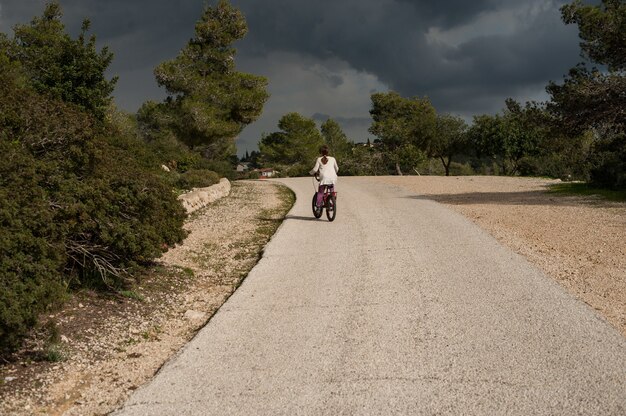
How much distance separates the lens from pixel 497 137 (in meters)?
46.4

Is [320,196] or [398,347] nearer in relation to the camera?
[398,347]

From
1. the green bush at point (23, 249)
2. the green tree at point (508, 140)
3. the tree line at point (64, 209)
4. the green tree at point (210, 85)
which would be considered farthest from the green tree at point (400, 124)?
the green bush at point (23, 249)

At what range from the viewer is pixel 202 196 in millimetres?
18422

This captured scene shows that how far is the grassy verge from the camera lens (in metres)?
17.9

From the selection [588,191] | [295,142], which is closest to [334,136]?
[295,142]

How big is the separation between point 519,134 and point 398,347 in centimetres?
4480

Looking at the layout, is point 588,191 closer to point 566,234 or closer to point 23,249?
point 566,234

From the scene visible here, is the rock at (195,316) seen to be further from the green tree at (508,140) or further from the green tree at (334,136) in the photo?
the green tree at (334,136)

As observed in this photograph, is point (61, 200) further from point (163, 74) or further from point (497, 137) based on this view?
point (497, 137)

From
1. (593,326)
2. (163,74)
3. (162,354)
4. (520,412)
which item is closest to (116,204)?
(162,354)

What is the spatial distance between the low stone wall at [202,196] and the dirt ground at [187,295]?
28.9 inches

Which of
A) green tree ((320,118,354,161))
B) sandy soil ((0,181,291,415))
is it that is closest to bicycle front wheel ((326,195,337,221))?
sandy soil ((0,181,291,415))

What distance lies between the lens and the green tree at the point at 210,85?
34.2m

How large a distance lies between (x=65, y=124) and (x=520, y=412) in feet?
22.3
